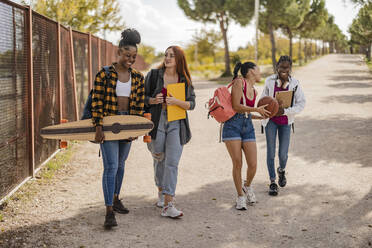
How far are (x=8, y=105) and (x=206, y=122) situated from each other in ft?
23.6

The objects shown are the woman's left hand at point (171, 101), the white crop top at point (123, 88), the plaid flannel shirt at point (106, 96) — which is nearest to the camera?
the plaid flannel shirt at point (106, 96)

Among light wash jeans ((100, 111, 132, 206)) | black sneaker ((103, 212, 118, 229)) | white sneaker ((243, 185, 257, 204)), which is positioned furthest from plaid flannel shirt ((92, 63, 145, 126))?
white sneaker ((243, 185, 257, 204))

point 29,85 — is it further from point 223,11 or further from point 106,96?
point 223,11

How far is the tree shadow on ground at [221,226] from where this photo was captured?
3.97 metres

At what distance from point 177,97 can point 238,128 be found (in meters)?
0.78

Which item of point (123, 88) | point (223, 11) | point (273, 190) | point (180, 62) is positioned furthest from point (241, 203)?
point (223, 11)

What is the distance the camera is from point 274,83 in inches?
216

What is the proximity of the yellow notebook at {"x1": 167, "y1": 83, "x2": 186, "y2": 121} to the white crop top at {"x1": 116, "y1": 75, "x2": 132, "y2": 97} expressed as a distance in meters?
0.44

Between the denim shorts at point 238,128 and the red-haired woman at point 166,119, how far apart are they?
0.48 m

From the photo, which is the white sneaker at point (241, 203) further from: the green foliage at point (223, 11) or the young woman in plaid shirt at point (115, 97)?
the green foliage at point (223, 11)

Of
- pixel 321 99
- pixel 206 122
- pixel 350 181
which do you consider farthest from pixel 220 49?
pixel 350 181

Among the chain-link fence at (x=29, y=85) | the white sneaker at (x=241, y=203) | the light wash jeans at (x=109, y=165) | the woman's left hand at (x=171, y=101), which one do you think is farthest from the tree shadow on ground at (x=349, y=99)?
the light wash jeans at (x=109, y=165)

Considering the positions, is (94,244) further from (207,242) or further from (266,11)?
(266,11)

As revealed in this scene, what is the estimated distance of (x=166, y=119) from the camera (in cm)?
467
